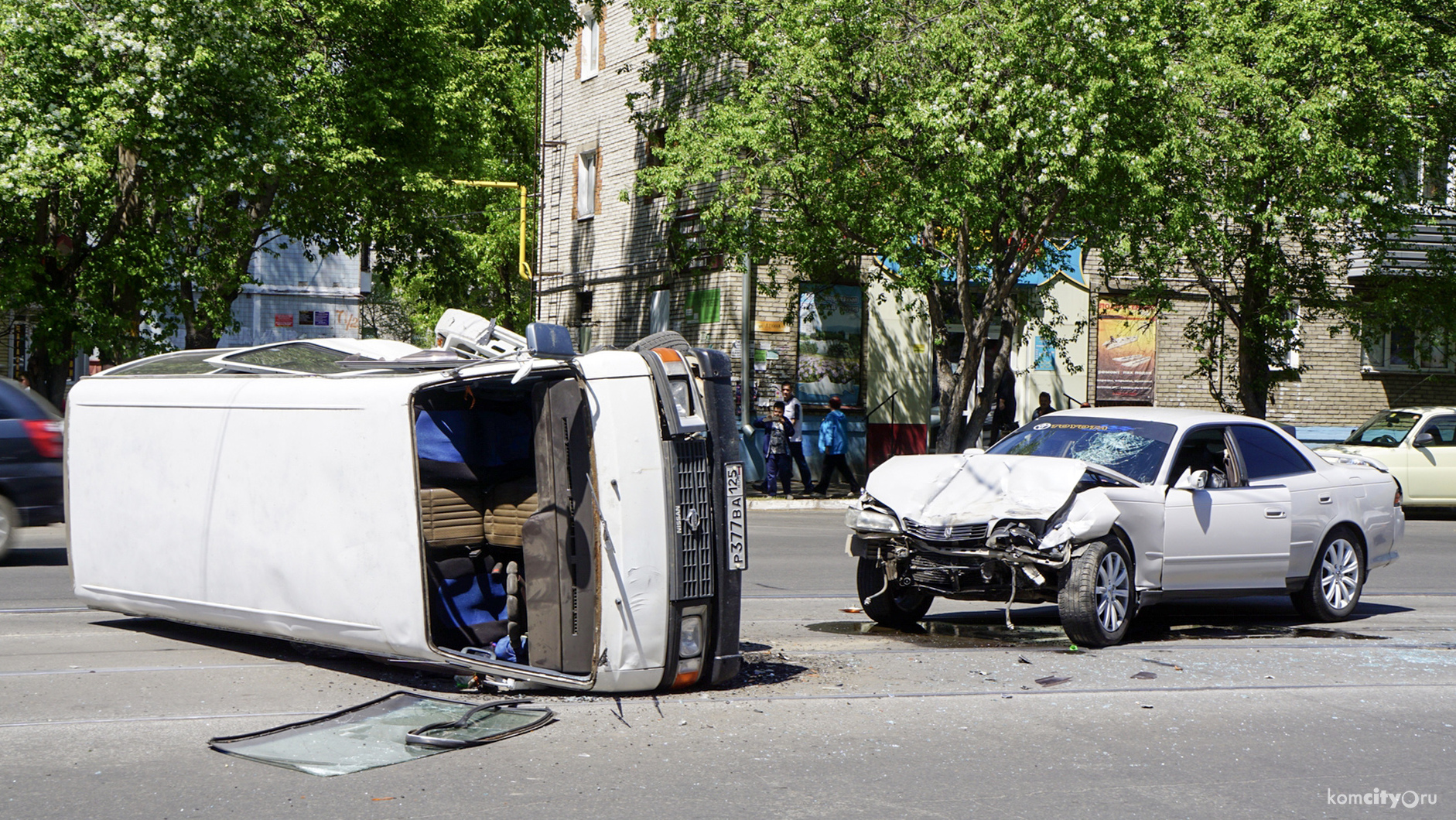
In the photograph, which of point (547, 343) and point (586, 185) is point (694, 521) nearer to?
point (547, 343)

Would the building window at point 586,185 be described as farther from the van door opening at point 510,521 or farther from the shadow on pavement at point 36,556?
the van door opening at point 510,521

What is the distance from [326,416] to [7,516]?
6.69 meters

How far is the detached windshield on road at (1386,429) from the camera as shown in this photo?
20.3 m

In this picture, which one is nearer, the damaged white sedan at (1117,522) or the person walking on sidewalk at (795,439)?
the damaged white sedan at (1117,522)

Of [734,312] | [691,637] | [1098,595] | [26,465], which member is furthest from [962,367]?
[691,637]

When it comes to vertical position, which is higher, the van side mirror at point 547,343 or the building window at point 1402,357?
the building window at point 1402,357

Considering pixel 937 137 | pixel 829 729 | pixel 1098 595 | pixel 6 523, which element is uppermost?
pixel 937 137

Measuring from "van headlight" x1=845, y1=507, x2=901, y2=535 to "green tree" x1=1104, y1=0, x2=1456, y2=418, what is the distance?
10962 mm

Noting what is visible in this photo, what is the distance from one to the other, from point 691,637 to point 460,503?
1.54 m

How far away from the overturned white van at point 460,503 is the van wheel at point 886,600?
238 cm

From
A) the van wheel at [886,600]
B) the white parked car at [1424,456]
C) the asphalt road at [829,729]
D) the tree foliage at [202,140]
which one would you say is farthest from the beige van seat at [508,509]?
the white parked car at [1424,456]

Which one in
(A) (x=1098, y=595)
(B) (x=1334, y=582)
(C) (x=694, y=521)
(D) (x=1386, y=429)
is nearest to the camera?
(C) (x=694, y=521)

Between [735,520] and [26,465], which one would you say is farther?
[26,465]

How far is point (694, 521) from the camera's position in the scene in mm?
6332
